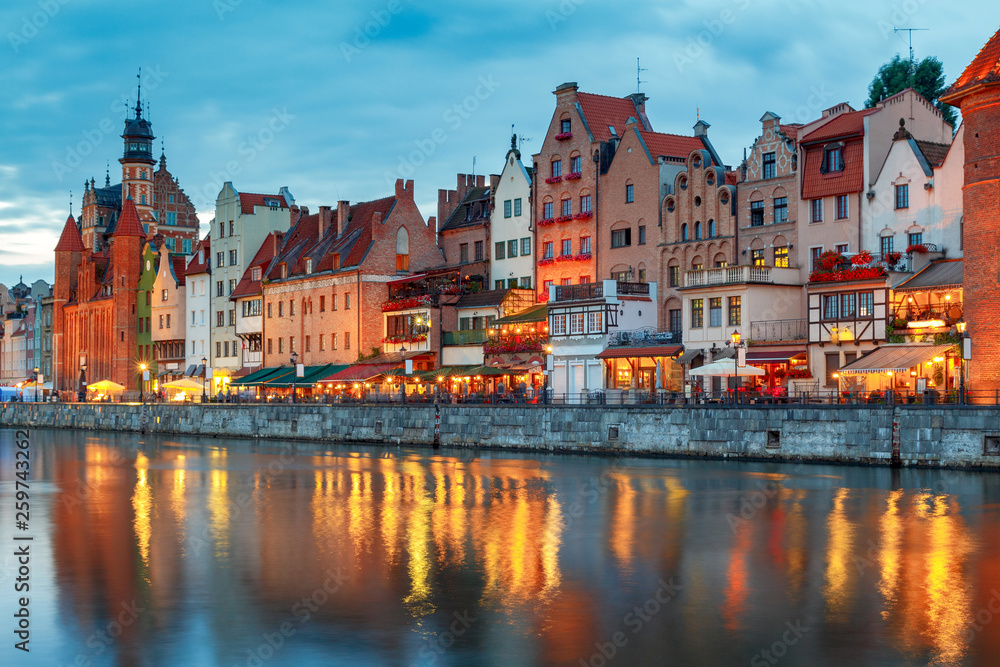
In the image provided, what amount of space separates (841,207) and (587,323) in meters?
15.4

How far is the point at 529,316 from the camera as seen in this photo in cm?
6925

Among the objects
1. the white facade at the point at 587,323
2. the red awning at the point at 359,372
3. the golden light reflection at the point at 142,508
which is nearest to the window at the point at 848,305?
the white facade at the point at 587,323

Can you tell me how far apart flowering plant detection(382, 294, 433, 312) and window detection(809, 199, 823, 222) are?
27085mm

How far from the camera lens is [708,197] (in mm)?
62844

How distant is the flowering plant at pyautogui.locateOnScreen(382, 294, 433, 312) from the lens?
76125 millimetres

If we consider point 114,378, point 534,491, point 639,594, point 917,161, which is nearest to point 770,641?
point 639,594

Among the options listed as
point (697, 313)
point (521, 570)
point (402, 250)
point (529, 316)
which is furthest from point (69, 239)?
point (521, 570)

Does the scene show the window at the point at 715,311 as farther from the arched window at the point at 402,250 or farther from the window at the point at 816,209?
the arched window at the point at 402,250

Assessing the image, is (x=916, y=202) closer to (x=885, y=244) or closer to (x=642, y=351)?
(x=885, y=244)

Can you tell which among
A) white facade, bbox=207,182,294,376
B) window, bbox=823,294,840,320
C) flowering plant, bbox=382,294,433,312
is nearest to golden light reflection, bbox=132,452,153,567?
flowering plant, bbox=382,294,433,312

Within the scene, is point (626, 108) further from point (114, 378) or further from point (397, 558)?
point (114, 378)

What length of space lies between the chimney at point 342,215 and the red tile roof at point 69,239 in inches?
2100

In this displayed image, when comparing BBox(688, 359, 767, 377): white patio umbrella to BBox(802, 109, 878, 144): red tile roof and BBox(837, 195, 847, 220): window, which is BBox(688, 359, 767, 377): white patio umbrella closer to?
BBox(837, 195, 847, 220): window

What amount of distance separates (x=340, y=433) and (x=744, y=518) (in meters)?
40.0
